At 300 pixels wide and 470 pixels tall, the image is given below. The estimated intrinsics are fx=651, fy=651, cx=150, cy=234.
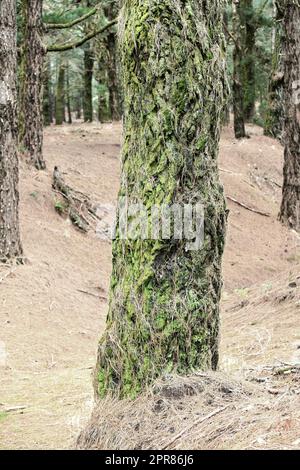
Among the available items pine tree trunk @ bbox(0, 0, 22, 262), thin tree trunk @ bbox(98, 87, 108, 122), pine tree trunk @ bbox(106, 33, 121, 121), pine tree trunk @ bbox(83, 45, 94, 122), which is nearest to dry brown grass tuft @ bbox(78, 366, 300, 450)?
pine tree trunk @ bbox(0, 0, 22, 262)

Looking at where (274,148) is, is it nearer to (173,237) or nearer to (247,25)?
(247,25)

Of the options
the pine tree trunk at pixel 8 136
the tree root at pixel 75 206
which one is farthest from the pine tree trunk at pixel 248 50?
the pine tree trunk at pixel 8 136

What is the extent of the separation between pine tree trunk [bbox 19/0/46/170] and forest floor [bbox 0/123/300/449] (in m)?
0.54

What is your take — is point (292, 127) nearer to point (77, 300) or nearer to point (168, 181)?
point (77, 300)

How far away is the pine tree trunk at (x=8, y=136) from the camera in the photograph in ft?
31.9

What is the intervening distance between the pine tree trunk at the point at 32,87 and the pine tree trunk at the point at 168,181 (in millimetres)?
10635

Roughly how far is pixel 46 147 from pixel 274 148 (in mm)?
8900

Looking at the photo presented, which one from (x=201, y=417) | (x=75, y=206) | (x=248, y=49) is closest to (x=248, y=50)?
(x=248, y=49)

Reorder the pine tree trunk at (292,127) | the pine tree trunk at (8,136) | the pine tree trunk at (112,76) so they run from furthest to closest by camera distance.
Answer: the pine tree trunk at (112,76) < the pine tree trunk at (292,127) < the pine tree trunk at (8,136)

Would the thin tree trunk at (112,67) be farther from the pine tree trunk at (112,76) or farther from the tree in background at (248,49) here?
the tree in background at (248,49)

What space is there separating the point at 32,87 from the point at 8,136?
17.7 ft

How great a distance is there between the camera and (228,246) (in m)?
14.8

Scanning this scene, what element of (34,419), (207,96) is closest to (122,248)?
(207,96)

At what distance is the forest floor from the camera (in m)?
5.74
